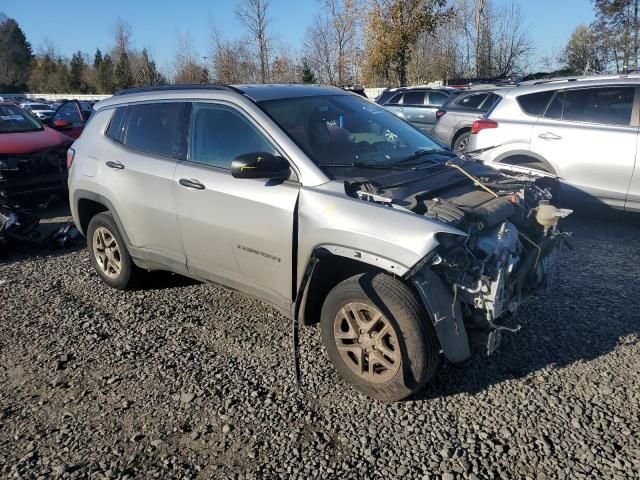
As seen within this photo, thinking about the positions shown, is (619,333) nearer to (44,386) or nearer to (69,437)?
(69,437)

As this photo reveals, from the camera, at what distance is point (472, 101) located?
38.9 feet

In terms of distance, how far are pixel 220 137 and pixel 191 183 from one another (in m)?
0.41

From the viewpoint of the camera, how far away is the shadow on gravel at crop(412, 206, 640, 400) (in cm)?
367

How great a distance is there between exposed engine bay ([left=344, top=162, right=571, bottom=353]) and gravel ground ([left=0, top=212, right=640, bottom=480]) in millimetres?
507

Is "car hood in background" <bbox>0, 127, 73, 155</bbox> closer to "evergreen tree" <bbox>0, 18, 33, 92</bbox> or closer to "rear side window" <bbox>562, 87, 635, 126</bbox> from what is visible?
"rear side window" <bbox>562, 87, 635, 126</bbox>

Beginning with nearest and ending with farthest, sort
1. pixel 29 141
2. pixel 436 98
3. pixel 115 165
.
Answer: pixel 115 165
pixel 29 141
pixel 436 98

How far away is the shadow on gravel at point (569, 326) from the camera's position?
12.1 feet

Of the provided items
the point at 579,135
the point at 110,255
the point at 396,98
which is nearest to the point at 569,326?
the point at 579,135

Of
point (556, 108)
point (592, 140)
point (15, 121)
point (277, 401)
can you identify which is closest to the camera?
point (277, 401)

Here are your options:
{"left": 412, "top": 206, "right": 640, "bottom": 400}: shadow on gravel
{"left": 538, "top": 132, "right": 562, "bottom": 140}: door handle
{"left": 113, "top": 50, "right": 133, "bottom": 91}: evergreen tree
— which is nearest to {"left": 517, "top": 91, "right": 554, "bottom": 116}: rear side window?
{"left": 538, "top": 132, "right": 562, "bottom": 140}: door handle

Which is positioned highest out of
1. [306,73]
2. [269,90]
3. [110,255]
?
[306,73]

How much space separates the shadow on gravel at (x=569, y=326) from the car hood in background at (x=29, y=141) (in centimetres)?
750

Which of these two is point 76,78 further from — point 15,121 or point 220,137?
point 220,137

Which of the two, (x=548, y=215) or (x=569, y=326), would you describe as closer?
(x=548, y=215)
